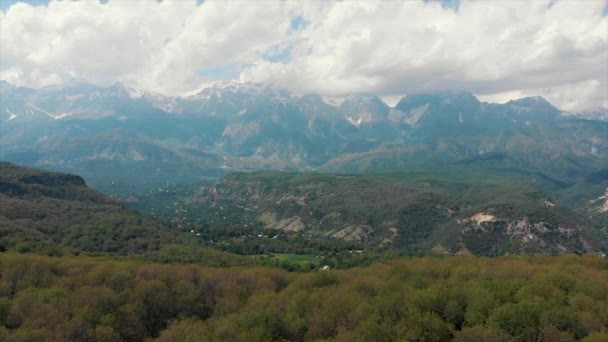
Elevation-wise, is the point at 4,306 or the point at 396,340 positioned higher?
the point at 4,306

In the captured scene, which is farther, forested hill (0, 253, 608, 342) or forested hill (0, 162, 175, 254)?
forested hill (0, 162, 175, 254)

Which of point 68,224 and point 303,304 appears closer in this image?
point 303,304

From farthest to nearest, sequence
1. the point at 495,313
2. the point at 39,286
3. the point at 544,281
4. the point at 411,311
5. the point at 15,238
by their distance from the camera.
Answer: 1. the point at 15,238
2. the point at 39,286
3. the point at 544,281
4. the point at 411,311
5. the point at 495,313

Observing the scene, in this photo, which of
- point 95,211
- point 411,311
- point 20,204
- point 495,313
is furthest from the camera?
point 95,211

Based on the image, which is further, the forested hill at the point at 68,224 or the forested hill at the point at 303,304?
the forested hill at the point at 68,224

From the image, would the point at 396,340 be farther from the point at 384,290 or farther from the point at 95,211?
the point at 95,211

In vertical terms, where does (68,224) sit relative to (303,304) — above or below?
above

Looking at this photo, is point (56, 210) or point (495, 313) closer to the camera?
point (495, 313)

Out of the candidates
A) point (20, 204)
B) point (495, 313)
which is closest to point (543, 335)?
point (495, 313)
